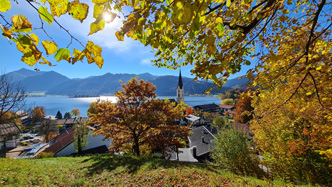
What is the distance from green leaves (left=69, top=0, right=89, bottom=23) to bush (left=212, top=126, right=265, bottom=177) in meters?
10.7

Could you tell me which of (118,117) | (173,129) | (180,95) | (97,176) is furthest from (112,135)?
→ (180,95)

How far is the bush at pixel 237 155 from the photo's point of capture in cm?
909

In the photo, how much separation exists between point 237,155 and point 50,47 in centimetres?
1171

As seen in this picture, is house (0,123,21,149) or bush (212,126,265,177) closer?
bush (212,126,265,177)

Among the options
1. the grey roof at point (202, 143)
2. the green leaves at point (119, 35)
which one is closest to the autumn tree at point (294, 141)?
the green leaves at point (119, 35)

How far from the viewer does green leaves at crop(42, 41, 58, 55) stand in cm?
106

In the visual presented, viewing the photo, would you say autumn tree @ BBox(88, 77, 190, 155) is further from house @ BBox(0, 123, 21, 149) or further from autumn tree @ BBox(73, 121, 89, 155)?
autumn tree @ BBox(73, 121, 89, 155)

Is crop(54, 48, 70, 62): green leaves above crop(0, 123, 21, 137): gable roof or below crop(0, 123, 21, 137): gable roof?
above

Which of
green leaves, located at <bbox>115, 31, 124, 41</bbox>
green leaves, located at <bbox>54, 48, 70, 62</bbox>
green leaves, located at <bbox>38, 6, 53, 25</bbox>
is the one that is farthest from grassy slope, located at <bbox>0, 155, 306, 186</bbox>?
green leaves, located at <bbox>38, 6, 53, 25</bbox>

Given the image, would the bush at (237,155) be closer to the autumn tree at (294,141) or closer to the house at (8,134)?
the autumn tree at (294,141)

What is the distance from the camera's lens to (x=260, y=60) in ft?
8.48

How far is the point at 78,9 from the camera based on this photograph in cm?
110

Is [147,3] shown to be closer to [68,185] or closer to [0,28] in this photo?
[0,28]

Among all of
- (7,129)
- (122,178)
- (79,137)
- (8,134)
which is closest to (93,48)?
(122,178)
